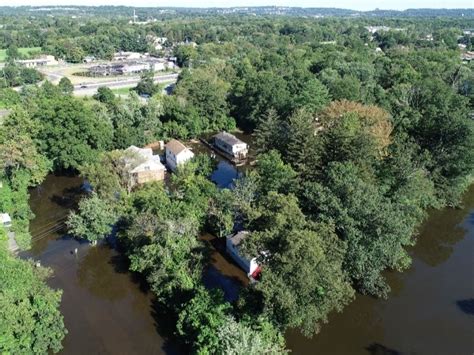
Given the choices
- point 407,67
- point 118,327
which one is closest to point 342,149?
point 118,327

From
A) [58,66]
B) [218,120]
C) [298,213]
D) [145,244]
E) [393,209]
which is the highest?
[298,213]

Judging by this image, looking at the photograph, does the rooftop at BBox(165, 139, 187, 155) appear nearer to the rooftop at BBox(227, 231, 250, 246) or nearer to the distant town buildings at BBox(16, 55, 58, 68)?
the rooftop at BBox(227, 231, 250, 246)

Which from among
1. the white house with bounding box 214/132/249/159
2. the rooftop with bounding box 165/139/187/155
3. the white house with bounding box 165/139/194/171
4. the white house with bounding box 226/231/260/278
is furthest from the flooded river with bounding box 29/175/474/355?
the white house with bounding box 214/132/249/159

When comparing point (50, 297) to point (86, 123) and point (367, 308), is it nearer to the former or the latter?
point (367, 308)

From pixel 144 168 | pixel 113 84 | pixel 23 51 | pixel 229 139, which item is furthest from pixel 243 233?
pixel 23 51

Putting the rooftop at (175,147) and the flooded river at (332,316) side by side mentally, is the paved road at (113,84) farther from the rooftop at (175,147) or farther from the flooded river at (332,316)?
the flooded river at (332,316)
